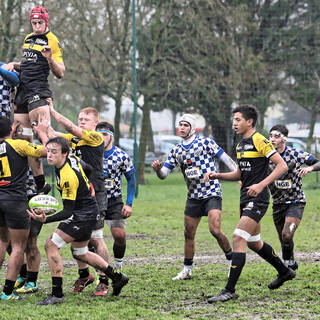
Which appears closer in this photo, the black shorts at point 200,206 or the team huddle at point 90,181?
the team huddle at point 90,181

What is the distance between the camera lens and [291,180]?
356 inches

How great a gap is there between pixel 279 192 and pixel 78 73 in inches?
686

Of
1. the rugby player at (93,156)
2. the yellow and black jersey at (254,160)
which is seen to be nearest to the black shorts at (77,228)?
the rugby player at (93,156)

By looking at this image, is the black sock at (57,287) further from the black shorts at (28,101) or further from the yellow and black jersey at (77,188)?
the black shorts at (28,101)

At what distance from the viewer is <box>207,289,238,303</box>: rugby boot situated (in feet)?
23.2

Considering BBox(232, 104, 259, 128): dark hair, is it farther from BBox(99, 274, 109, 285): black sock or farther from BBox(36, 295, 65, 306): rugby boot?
BBox(36, 295, 65, 306): rugby boot

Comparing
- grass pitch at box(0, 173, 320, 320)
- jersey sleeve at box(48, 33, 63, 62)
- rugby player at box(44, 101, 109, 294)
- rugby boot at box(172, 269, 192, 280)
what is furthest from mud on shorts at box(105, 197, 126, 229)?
jersey sleeve at box(48, 33, 63, 62)

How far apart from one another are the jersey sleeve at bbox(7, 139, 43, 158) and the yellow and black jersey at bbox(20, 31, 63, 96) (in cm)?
92

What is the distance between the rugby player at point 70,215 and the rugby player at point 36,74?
1.08 metres

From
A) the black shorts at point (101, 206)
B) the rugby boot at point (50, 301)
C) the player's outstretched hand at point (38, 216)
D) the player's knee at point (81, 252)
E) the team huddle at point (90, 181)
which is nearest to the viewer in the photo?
the player's outstretched hand at point (38, 216)

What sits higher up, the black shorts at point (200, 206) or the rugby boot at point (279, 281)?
the black shorts at point (200, 206)

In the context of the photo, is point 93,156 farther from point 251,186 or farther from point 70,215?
point 251,186

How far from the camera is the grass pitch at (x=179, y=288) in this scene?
6630mm

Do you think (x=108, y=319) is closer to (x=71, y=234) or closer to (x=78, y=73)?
(x=71, y=234)
